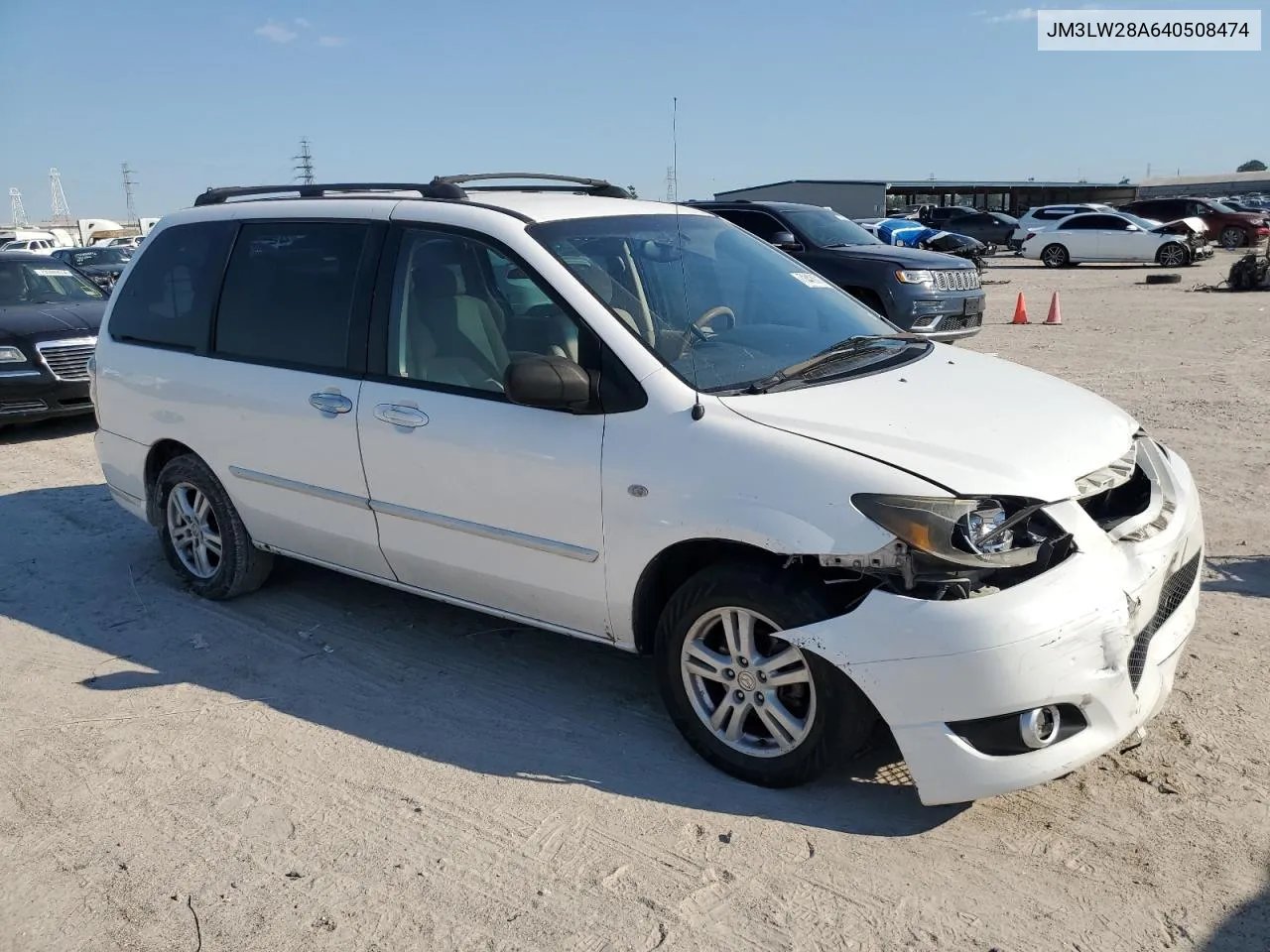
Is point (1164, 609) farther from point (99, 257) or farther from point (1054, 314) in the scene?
point (99, 257)

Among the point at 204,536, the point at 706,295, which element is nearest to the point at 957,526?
the point at 706,295

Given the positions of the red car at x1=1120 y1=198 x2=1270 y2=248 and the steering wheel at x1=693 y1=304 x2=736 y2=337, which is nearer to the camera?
the steering wheel at x1=693 y1=304 x2=736 y2=337

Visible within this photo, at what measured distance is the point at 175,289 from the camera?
5551mm

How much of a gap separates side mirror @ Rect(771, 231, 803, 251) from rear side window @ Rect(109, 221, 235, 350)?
8227mm

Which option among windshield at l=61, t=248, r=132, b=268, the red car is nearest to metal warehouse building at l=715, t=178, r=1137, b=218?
the red car

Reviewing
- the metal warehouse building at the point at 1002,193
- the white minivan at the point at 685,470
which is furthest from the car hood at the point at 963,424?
the metal warehouse building at the point at 1002,193

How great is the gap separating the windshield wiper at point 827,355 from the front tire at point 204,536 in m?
2.85

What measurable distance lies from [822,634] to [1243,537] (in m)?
3.58

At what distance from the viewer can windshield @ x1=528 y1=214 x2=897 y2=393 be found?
159 inches

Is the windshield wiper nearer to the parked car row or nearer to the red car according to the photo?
the parked car row

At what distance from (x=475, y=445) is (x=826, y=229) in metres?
9.86

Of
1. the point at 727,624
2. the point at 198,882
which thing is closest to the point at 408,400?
the point at 727,624

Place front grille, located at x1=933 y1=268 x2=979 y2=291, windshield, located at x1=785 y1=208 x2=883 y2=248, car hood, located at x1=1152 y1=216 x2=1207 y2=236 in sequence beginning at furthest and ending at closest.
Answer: car hood, located at x1=1152 y1=216 x2=1207 y2=236 < windshield, located at x1=785 y1=208 x2=883 y2=248 < front grille, located at x1=933 y1=268 x2=979 y2=291

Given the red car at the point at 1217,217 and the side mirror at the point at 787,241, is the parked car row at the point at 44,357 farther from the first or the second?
the red car at the point at 1217,217
